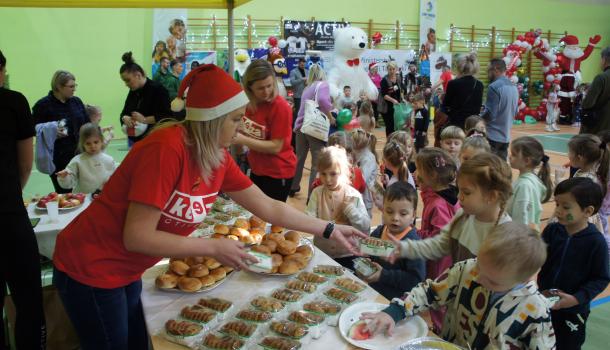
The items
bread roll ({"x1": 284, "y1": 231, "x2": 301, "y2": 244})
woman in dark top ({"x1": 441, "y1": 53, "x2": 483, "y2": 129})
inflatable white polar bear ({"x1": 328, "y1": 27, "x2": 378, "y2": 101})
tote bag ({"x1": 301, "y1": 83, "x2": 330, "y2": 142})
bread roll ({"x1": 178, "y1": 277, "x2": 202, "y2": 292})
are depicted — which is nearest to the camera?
bread roll ({"x1": 178, "y1": 277, "x2": 202, "y2": 292})

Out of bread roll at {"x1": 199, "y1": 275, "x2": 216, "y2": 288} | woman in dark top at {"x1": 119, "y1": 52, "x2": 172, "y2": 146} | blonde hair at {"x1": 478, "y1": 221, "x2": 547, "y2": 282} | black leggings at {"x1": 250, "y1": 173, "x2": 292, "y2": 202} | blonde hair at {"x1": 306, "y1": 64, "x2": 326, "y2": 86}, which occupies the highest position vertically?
blonde hair at {"x1": 306, "y1": 64, "x2": 326, "y2": 86}

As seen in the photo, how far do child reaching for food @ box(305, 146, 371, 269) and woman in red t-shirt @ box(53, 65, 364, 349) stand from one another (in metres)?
1.22

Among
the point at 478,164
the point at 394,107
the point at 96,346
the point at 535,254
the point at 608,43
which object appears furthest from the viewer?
the point at 608,43

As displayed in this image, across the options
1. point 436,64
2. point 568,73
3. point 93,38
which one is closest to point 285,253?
point 93,38

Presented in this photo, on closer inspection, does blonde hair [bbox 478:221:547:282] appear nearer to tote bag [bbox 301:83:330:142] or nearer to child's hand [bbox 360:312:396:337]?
child's hand [bbox 360:312:396:337]

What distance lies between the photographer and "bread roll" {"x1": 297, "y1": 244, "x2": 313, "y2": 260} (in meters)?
2.24

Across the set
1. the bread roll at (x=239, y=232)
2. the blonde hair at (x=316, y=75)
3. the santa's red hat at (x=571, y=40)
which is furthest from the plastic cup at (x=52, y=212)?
the santa's red hat at (x=571, y=40)

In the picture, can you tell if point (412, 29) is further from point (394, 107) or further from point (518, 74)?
point (394, 107)

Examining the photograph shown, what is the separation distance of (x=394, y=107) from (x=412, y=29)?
639 cm

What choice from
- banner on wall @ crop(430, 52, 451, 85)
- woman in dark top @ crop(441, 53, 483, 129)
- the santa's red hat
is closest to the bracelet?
woman in dark top @ crop(441, 53, 483, 129)

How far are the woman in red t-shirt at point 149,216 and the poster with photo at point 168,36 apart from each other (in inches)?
364

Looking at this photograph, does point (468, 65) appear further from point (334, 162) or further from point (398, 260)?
point (398, 260)

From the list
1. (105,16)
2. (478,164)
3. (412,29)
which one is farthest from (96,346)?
(412,29)

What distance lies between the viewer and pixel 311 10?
40.4ft
